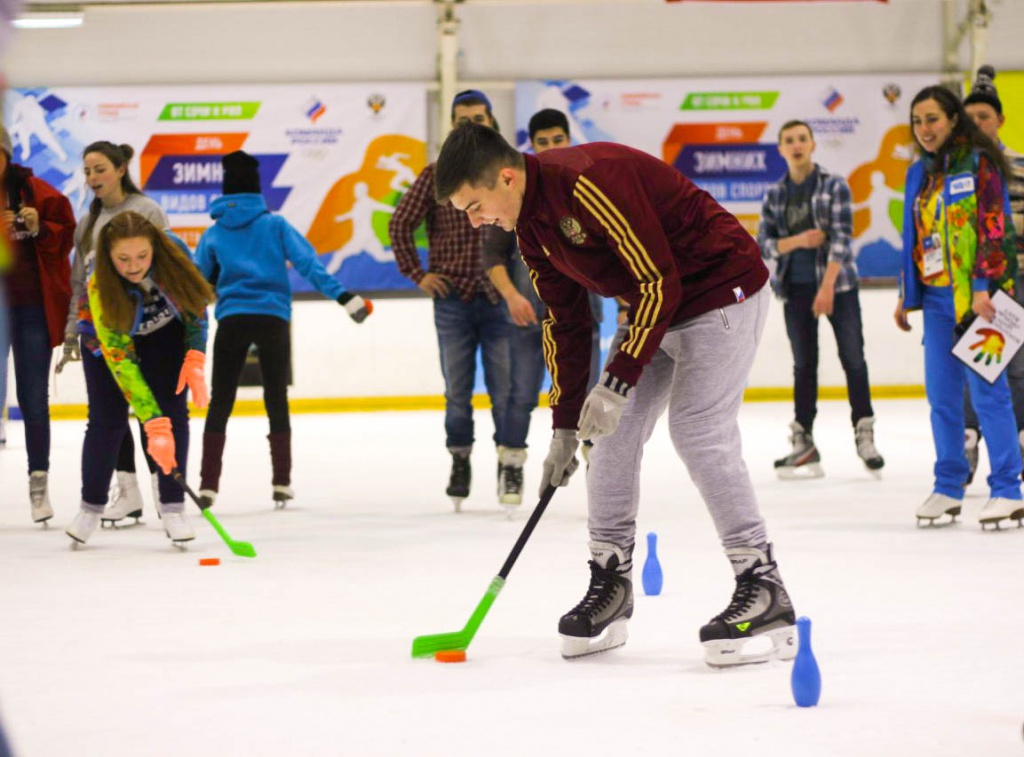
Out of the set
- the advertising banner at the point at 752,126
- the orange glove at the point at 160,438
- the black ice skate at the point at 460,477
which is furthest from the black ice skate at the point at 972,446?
the advertising banner at the point at 752,126

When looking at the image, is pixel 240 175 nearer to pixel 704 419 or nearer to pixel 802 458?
pixel 802 458

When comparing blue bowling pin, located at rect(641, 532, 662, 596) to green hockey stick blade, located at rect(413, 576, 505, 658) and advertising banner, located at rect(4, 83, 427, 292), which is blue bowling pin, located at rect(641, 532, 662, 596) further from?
advertising banner, located at rect(4, 83, 427, 292)

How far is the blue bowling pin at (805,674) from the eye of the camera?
2295 mm

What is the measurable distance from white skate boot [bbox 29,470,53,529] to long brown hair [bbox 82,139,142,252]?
2.57 ft

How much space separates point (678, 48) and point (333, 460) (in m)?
5.38

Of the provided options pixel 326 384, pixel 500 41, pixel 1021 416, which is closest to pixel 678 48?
pixel 500 41

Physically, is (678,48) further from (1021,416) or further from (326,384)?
(1021,416)

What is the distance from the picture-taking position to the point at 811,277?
5770mm

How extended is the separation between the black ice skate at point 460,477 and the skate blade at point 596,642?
1995mm

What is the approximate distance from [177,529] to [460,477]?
111cm

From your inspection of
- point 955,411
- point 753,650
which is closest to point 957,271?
point 955,411

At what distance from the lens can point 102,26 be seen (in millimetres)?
10414

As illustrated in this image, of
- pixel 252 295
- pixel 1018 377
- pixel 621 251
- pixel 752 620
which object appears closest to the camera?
pixel 621 251

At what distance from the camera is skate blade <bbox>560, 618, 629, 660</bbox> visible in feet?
8.90
